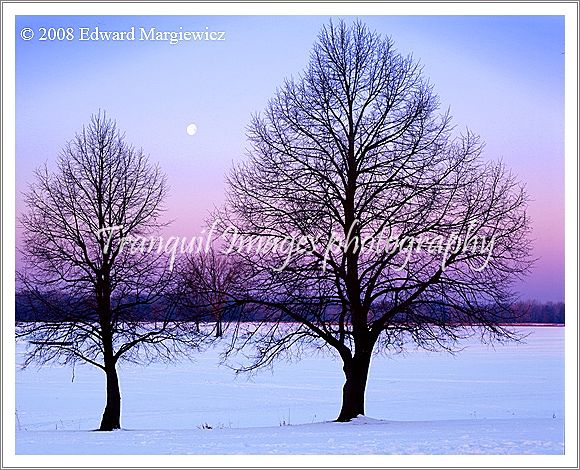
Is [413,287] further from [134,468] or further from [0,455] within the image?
[0,455]

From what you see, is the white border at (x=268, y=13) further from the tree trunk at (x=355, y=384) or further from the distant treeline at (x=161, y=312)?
the tree trunk at (x=355, y=384)

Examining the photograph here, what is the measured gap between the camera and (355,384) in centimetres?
1573

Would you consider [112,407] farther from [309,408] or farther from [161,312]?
[309,408]

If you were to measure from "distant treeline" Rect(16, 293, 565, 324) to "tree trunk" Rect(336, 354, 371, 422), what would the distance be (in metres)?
2.00

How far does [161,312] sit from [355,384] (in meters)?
4.65

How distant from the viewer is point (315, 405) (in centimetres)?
2248

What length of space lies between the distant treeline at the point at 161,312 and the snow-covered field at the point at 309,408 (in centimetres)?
214

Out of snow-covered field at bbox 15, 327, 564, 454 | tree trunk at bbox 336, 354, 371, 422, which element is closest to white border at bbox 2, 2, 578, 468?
snow-covered field at bbox 15, 327, 564, 454

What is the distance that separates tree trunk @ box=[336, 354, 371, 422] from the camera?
1562 cm

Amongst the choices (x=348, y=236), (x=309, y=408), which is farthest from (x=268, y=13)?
(x=309, y=408)

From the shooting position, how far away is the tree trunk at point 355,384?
51.2 feet

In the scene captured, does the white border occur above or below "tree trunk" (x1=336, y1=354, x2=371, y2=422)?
above

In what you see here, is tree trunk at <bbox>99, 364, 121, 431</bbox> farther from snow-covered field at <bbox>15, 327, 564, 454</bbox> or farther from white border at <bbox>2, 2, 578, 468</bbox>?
white border at <bbox>2, 2, 578, 468</bbox>

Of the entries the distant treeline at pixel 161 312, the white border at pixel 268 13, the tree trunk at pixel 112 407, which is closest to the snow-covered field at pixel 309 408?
the tree trunk at pixel 112 407
